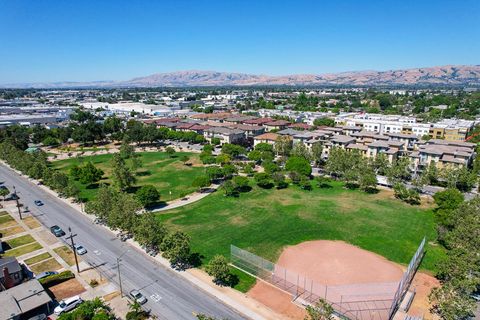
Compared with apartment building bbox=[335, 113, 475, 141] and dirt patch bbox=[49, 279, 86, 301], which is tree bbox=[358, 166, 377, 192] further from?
dirt patch bbox=[49, 279, 86, 301]

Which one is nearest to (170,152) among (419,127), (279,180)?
(279,180)

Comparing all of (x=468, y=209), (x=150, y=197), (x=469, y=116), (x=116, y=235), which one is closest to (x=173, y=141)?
(x=150, y=197)

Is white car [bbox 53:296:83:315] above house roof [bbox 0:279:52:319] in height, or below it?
below

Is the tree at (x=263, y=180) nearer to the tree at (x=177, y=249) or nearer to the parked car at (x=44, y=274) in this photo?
the tree at (x=177, y=249)

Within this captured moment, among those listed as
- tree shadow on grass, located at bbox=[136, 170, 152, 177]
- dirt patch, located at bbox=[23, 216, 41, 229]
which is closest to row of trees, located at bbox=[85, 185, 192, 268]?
dirt patch, located at bbox=[23, 216, 41, 229]

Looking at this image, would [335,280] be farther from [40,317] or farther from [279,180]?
[279,180]

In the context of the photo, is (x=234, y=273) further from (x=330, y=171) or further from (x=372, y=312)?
(x=330, y=171)
